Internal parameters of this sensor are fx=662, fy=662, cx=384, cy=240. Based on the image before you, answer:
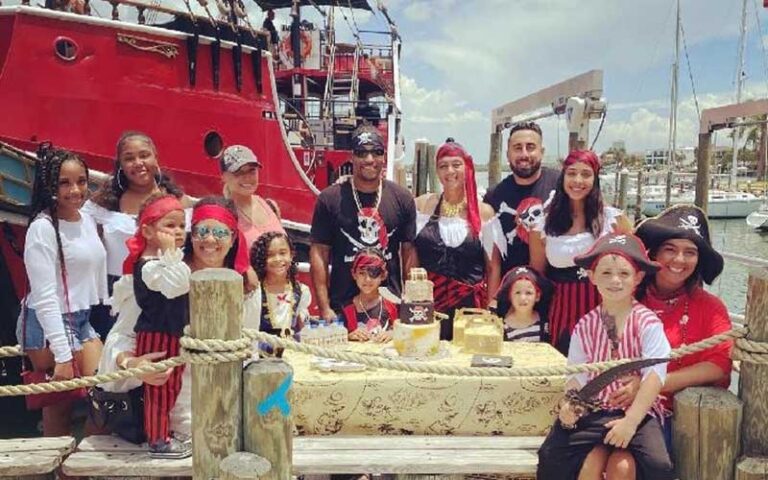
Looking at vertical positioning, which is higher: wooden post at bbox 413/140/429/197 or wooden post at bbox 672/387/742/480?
wooden post at bbox 413/140/429/197

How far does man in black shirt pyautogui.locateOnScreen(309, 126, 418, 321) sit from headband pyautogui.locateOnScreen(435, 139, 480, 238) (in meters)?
0.35

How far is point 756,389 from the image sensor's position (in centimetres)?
250

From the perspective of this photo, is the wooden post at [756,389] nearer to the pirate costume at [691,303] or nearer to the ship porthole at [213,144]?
the pirate costume at [691,303]

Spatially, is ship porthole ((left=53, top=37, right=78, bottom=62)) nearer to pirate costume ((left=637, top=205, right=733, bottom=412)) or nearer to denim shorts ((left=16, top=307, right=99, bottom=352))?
denim shorts ((left=16, top=307, right=99, bottom=352))

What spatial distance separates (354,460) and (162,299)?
3.22 feet

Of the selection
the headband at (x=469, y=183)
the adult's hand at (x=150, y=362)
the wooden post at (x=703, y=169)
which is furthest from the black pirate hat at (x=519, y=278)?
the wooden post at (x=703, y=169)

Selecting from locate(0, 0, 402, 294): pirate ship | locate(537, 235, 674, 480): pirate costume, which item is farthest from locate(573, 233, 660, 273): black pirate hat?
locate(0, 0, 402, 294): pirate ship

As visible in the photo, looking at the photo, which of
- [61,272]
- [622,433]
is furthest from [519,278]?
[61,272]

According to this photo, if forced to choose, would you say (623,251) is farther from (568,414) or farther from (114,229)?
(114,229)

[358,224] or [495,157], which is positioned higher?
[495,157]

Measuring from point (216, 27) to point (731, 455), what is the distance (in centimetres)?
623

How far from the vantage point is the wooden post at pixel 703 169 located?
30.1 feet

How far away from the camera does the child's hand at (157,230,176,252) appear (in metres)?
2.67

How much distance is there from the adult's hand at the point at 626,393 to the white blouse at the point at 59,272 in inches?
100.0
